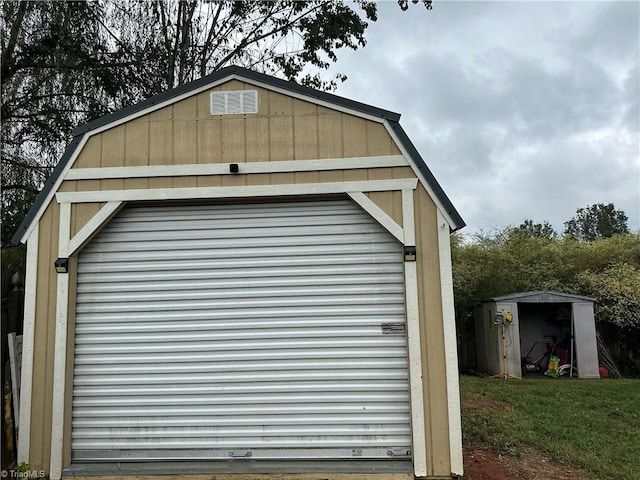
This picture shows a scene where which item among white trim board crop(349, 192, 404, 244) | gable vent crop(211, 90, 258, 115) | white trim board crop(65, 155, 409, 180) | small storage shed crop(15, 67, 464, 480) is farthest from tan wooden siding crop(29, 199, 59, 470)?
white trim board crop(349, 192, 404, 244)

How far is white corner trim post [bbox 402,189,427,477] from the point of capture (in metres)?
3.55

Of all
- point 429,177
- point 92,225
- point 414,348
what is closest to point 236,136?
point 92,225

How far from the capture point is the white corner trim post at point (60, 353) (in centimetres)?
366

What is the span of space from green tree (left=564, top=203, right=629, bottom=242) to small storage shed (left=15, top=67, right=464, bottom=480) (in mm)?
45752

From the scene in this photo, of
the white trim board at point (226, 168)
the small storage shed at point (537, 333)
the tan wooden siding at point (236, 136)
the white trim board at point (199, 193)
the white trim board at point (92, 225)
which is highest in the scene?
the tan wooden siding at point (236, 136)

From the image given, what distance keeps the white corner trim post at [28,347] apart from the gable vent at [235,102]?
193 centimetres

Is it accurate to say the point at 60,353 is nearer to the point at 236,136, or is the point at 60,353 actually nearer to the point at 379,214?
the point at 236,136

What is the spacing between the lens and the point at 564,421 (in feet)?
19.1

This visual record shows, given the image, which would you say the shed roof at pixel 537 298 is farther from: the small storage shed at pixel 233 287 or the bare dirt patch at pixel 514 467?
the small storage shed at pixel 233 287

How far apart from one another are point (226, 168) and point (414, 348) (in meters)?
2.24

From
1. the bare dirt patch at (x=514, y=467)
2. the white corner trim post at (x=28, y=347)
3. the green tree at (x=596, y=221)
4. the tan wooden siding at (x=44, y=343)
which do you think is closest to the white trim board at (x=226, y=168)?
the tan wooden siding at (x=44, y=343)

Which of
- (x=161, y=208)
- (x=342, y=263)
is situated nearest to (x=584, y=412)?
(x=342, y=263)

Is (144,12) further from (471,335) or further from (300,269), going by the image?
(471,335)

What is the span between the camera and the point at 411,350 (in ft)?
12.0
